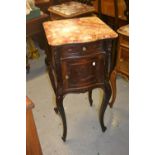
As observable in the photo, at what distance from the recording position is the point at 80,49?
1.39 m

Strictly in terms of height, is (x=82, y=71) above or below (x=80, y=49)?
below

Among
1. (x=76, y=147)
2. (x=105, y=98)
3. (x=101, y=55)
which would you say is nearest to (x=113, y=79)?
(x=105, y=98)

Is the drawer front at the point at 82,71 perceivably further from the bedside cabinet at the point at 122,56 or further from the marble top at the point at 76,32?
the bedside cabinet at the point at 122,56

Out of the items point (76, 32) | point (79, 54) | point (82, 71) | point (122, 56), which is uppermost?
point (76, 32)

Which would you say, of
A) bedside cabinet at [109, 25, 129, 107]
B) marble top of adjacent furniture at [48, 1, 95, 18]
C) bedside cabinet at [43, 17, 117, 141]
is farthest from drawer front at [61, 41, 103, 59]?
marble top of adjacent furniture at [48, 1, 95, 18]

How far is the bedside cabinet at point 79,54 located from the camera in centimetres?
136

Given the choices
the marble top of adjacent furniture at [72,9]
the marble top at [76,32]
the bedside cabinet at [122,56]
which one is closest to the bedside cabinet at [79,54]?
the marble top at [76,32]

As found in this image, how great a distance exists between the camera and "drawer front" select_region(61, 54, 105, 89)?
1.42m

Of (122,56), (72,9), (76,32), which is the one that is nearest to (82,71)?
(76,32)

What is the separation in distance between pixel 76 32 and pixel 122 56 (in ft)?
2.27

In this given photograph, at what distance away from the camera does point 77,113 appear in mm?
1976

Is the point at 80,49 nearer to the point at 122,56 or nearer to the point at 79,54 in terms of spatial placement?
the point at 79,54
